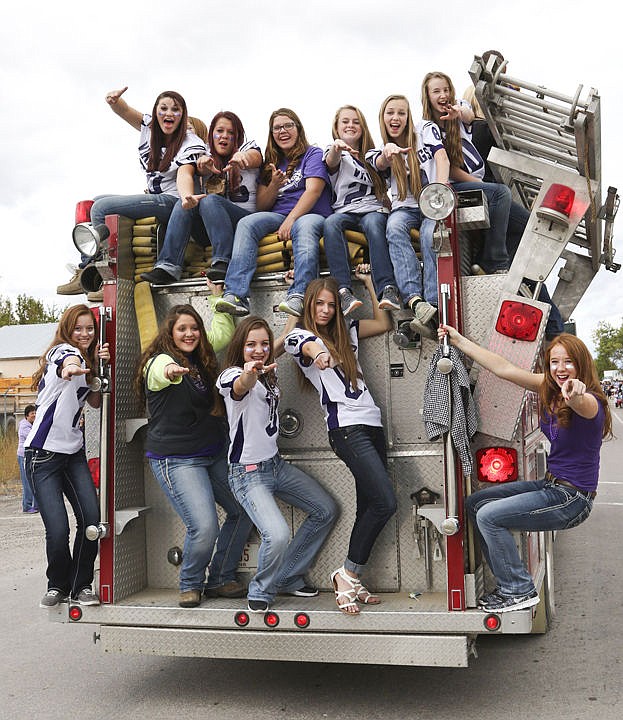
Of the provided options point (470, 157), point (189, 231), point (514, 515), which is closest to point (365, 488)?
point (514, 515)

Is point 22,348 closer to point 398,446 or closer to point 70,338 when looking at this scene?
point 70,338

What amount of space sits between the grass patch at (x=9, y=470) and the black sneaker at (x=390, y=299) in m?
14.7

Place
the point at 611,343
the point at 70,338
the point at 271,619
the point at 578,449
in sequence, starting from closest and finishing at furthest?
the point at 578,449
the point at 271,619
the point at 70,338
the point at 611,343

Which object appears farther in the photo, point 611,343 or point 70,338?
point 611,343

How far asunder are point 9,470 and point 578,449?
1776cm

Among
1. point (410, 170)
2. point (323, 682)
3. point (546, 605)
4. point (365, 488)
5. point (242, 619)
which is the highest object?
point (410, 170)

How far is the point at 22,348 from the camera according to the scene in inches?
2328

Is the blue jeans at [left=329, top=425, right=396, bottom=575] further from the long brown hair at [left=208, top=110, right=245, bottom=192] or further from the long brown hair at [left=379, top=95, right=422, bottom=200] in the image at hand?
the long brown hair at [left=208, top=110, right=245, bottom=192]

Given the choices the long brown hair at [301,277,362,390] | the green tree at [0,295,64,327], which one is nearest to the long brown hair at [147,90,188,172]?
the long brown hair at [301,277,362,390]

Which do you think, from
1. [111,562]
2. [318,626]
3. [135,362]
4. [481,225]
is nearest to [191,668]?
[111,562]

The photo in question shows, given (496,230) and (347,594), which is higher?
(496,230)

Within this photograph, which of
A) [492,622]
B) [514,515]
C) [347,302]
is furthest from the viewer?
[347,302]

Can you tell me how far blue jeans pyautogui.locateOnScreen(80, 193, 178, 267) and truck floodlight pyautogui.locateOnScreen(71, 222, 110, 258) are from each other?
0.72 feet

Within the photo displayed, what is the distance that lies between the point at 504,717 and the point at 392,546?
1056mm
